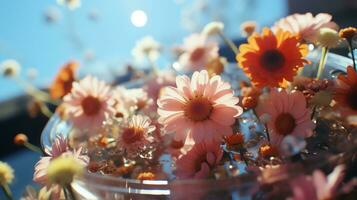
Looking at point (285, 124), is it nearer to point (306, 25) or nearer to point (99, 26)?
point (306, 25)

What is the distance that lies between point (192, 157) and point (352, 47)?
165mm

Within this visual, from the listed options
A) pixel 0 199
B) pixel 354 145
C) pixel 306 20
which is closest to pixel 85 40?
pixel 0 199

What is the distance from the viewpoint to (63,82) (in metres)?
0.52

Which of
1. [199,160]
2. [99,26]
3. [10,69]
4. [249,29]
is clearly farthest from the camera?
[99,26]

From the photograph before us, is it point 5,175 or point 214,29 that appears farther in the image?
point 214,29

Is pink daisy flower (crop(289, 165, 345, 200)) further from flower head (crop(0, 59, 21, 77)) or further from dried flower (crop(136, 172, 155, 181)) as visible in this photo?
flower head (crop(0, 59, 21, 77))

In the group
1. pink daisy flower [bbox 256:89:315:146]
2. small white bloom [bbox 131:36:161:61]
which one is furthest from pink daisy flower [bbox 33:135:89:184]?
small white bloom [bbox 131:36:161:61]

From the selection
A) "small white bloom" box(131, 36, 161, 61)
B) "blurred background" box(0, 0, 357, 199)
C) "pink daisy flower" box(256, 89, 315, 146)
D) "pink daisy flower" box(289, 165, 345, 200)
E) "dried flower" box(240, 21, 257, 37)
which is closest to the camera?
"pink daisy flower" box(289, 165, 345, 200)

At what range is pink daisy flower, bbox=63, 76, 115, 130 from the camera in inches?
16.3

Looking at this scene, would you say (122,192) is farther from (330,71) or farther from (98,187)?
(330,71)

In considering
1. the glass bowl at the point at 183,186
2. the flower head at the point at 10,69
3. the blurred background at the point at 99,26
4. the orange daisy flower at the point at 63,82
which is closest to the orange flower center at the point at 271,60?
the glass bowl at the point at 183,186

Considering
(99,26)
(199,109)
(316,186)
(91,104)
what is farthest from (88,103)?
(99,26)

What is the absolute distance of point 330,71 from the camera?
1.38ft

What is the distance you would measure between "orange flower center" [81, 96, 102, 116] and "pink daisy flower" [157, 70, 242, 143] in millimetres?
82
